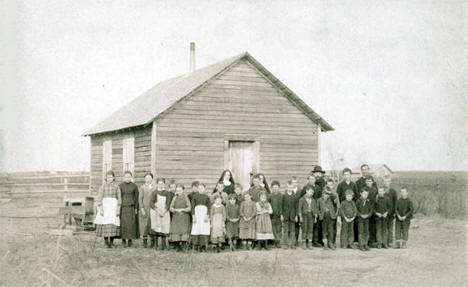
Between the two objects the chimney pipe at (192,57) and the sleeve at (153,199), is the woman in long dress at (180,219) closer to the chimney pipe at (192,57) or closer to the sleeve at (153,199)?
the sleeve at (153,199)

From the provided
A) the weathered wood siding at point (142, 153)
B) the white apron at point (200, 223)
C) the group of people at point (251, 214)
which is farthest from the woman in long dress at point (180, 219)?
the weathered wood siding at point (142, 153)

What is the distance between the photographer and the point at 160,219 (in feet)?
39.2

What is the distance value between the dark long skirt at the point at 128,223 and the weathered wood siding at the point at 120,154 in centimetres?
447

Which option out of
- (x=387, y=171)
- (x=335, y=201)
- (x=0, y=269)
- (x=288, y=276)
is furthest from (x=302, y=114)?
(x=387, y=171)

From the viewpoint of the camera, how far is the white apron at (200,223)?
1162 cm

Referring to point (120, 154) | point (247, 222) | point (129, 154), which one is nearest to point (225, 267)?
point (247, 222)

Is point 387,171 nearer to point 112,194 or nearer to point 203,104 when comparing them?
point 203,104

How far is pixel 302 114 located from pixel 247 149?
2351mm

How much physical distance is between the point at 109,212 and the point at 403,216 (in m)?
6.77

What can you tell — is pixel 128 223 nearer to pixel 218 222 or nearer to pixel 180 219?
pixel 180 219

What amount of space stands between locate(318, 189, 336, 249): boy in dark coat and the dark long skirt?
13.9 ft

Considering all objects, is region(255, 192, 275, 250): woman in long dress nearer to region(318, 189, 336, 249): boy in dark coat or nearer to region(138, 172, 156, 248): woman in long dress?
region(318, 189, 336, 249): boy in dark coat

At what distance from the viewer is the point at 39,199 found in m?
29.9

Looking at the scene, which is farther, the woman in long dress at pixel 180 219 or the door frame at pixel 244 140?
the door frame at pixel 244 140
